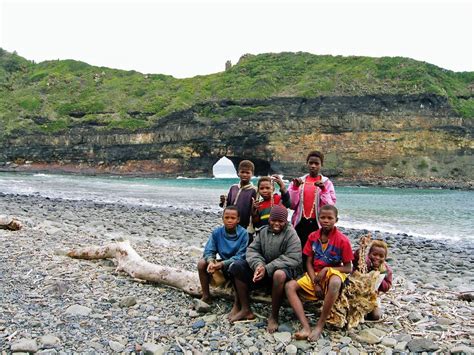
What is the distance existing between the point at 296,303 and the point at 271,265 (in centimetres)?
55

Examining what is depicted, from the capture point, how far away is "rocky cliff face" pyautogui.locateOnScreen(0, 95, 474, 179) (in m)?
67.4

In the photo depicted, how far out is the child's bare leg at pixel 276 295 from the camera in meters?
5.20

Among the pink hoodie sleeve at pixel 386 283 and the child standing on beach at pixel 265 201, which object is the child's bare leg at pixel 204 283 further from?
the pink hoodie sleeve at pixel 386 283

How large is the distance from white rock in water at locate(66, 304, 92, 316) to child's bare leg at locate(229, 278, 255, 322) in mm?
1929

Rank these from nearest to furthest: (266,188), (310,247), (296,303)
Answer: (296,303)
(310,247)
(266,188)

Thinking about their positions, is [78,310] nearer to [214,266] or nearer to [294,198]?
[214,266]

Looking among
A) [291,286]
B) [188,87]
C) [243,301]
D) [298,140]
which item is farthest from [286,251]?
[188,87]

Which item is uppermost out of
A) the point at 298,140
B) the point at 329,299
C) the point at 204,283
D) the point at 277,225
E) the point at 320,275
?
the point at 298,140

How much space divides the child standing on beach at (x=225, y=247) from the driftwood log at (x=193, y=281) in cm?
31

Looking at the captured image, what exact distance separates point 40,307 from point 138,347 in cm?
182

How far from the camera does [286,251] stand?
5.42 m

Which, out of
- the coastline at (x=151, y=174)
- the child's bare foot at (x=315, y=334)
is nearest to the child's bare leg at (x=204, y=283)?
the child's bare foot at (x=315, y=334)

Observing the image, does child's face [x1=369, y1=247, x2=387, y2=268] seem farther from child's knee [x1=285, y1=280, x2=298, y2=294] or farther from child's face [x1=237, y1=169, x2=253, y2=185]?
child's face [x1=237, y1=169, x2=253, y2=185]

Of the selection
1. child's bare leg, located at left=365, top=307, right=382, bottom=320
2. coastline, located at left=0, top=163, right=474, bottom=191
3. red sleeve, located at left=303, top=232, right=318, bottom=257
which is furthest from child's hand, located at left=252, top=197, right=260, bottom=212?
coastline, located at left=0, top=163, right=474, bottom=191
